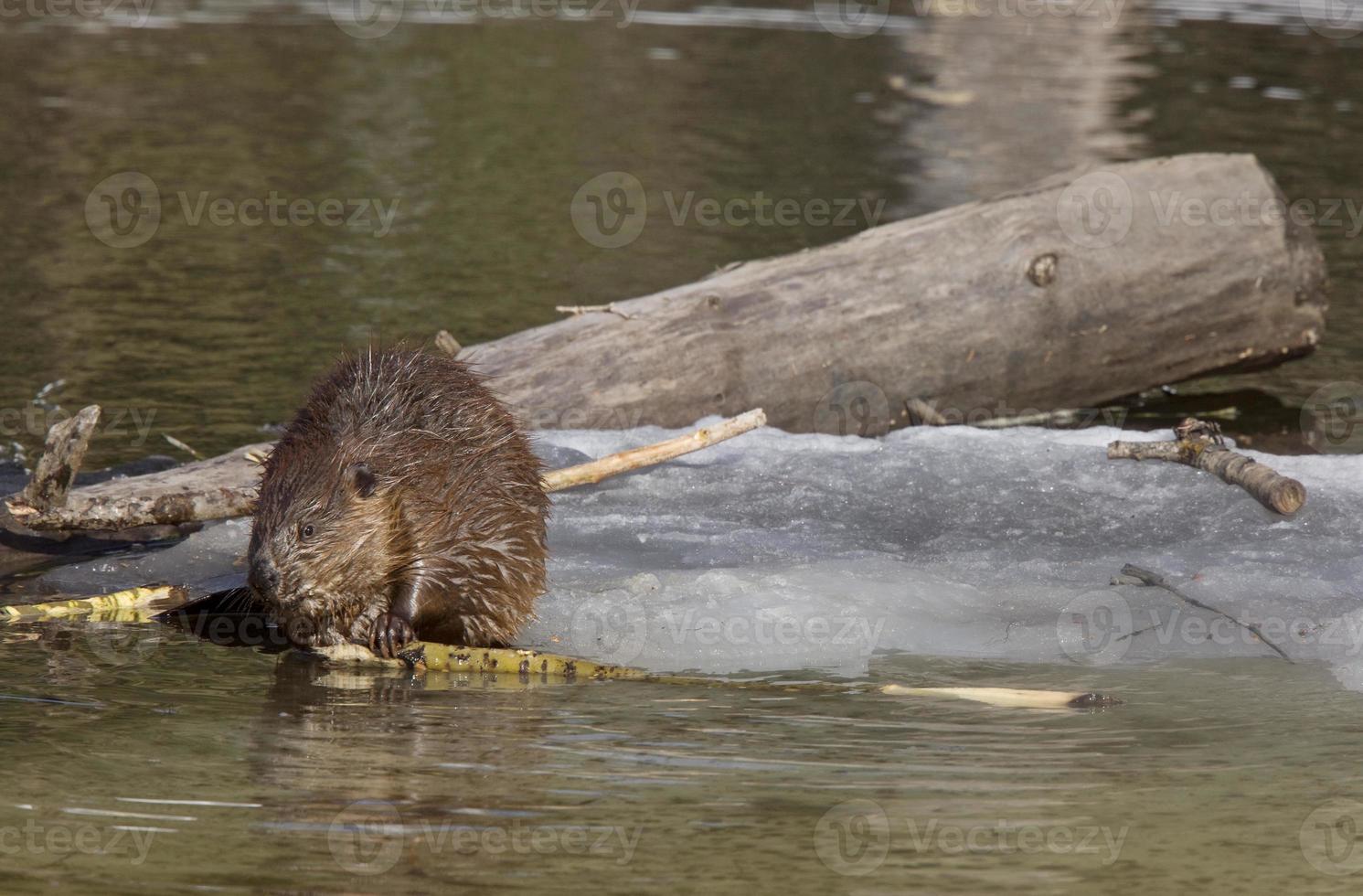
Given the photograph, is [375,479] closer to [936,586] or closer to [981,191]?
[936,586]

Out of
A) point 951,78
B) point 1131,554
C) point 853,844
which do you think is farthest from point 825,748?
point 951,78

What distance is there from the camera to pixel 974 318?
25.8ft

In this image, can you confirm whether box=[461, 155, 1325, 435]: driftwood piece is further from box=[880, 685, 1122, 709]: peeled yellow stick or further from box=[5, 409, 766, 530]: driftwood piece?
box=[880, 685, 1122, 709]: peeled yellow stick

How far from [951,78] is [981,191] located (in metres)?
8.09

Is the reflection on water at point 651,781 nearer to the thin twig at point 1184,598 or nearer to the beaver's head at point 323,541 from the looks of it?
the thin twig at point 1184,598

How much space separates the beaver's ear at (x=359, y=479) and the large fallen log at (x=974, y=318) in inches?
94.7

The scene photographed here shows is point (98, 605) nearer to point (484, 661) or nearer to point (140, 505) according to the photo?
point (140, 505)

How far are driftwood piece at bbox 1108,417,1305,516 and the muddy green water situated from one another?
1.07 m

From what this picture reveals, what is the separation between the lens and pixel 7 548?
6164 mm

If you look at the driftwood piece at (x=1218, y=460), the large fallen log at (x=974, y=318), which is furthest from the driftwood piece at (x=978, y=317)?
the driftwood piece at (x=1218, y=460)

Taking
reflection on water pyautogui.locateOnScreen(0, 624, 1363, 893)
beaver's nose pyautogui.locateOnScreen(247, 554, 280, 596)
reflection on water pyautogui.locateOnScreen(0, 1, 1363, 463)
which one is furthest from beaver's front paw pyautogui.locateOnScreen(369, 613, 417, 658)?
reflection on water pyautogui.locateOnScreen(0, 1, 1363, 463)

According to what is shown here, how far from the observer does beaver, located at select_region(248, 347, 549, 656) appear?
16.0 feet

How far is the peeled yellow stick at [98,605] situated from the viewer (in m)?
5.49

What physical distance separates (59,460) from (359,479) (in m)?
1.54
